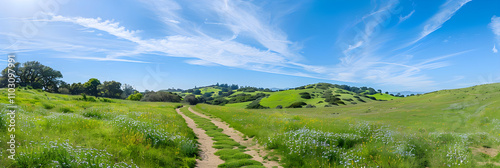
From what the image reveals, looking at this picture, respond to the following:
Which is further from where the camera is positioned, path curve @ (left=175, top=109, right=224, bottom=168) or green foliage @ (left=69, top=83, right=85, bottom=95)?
green foliage @ (left=69, top=83, right=85, bottom=95)

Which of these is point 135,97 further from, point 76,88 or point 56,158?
point 56,158

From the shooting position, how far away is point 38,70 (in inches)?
3046

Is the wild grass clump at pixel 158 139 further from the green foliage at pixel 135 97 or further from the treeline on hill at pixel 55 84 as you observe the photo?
the green foliage at pixel 135 97

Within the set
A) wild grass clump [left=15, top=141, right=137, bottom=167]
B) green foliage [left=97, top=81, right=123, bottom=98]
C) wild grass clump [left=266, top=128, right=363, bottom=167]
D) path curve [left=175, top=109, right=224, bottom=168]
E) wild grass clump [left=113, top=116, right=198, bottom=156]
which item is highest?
green foliage [left=97, top=81, right=123, bottom=98]

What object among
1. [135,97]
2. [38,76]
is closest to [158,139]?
Result: [38,76]

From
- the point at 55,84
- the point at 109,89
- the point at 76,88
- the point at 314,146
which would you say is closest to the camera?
the point at 314,146

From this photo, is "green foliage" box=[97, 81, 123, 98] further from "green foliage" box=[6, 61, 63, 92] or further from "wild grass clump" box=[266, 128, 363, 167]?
"wild grass clump" box=[266, 128, 363, 167]

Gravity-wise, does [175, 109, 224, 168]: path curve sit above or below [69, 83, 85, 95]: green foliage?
below

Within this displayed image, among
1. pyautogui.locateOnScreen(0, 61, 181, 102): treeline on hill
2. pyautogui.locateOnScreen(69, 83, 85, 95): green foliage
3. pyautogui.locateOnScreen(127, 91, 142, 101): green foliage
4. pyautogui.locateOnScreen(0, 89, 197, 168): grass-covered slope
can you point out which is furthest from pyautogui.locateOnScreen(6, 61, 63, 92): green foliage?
pyautogui.locateOnScreen(0, 89, 197, 168): grass-covered slope

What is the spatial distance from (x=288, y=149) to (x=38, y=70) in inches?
4227

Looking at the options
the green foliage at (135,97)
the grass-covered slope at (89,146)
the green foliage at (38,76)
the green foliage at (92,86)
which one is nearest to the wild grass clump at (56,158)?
the grass-covered slope at (89,146)

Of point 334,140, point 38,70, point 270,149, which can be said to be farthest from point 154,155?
point 38,70

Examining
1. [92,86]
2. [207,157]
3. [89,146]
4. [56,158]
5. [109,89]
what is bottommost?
[207,157]

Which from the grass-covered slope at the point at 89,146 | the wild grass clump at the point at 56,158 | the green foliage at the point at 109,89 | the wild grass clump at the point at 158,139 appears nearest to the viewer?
the wild grass clump at the point at 56,158
